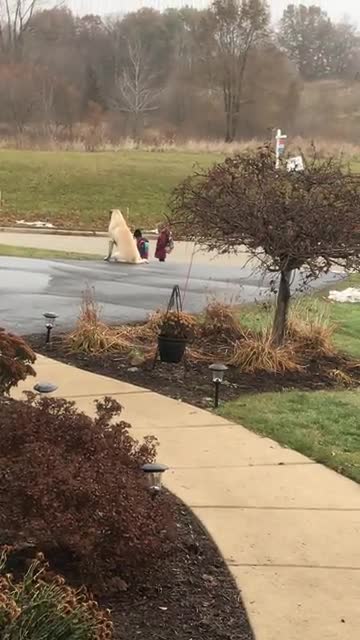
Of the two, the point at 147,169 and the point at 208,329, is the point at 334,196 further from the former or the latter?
the point at 147,169

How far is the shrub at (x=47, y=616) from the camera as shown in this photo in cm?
264

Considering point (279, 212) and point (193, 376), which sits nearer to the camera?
point (193, 376)

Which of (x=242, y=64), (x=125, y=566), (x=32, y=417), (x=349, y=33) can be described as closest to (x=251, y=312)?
(x=32, y=417)

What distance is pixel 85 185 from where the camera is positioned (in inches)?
1484

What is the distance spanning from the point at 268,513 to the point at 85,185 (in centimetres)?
3370

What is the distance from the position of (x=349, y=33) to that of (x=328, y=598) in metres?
108

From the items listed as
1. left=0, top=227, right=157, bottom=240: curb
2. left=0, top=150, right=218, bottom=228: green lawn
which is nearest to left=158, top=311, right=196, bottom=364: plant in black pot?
left=0, top=227, right=157, bottom=240: curb

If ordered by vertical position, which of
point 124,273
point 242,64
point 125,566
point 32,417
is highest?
point 242,64

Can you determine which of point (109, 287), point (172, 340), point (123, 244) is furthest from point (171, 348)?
point (123, 244)

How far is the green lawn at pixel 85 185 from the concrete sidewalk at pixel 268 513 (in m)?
25.3

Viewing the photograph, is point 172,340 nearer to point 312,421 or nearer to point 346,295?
point 312,421

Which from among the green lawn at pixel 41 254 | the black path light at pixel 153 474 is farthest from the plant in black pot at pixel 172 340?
the green lawn at pixel 41 254

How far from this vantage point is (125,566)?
13.0ft

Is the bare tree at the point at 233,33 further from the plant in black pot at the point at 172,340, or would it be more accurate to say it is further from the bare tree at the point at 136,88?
the plant in black pot at the point at 172,340
